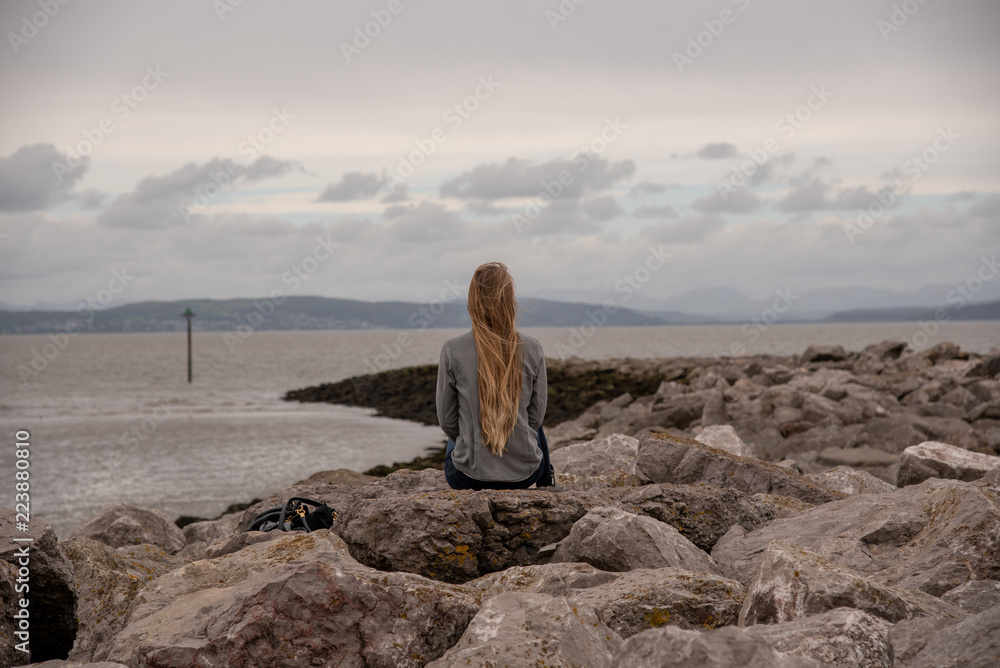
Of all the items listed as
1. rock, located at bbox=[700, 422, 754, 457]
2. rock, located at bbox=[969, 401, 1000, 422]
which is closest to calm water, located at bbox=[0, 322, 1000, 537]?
rock, located at bbox=[700, 422, 754, 457]

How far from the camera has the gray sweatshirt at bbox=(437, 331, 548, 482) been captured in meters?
4.83

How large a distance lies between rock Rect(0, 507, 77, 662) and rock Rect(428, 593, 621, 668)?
92.6 inches

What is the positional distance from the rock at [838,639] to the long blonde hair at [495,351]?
7.78 ft

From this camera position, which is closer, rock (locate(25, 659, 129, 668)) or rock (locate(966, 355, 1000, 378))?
rock (locate(25, 659, 129, 668))

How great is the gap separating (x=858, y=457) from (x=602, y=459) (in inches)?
196

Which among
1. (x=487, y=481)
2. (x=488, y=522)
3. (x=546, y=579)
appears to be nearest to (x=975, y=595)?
(x=546, y=579)

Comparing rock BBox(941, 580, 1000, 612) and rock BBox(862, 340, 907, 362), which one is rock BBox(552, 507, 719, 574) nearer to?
rock BBox(941, 580, 1000, 612)

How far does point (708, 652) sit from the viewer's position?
2.29 meters

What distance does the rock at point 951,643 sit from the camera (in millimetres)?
2435

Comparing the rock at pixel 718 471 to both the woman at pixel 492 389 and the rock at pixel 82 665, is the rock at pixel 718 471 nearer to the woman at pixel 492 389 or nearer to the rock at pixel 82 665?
the woman at pixel 492 389

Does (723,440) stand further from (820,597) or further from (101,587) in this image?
(101,587)

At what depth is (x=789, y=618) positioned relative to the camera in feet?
9.61

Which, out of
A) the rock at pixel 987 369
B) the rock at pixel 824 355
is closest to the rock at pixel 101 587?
the rock at pixel 987 369

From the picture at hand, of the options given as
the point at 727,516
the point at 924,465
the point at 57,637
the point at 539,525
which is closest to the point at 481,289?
the point at 539,525
